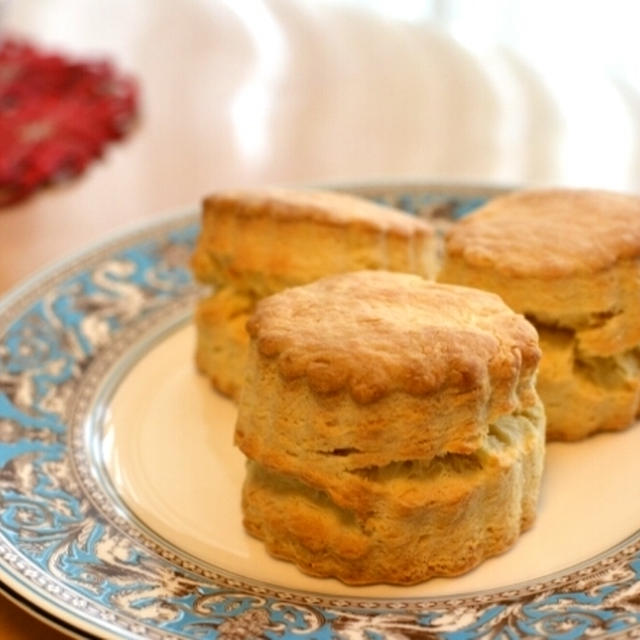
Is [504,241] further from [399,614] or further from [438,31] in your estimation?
[438,31]

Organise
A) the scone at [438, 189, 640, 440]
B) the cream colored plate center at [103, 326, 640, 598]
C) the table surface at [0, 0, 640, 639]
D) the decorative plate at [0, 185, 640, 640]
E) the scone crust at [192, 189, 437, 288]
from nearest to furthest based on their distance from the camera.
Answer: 1. the decorative plate at [0, 185, 640, 640]
2. the cream colored plate center at [103, 326, 640, 598]
3. the scone at [438, 189, 640, 440]
4. the scone crust at [192, 189, 437, 288]
5. the table surface at [0, 0, 640, 639]

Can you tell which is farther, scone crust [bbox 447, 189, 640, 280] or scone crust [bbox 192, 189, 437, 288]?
scone crust [bbox 192, 189, 437, 288]

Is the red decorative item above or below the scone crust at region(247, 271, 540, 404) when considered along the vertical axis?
above

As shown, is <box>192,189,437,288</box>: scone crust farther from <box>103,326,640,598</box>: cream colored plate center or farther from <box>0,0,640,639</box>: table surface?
<box>0,0,640,639</box>: table surface

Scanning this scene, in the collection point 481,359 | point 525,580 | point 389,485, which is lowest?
point 525,580

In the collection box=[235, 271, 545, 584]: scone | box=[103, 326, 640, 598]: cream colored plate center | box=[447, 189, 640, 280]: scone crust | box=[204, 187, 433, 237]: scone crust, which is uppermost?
box=[204, 187, 433, 237]: scone crust

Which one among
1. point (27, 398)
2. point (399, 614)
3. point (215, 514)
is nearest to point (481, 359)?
point (399, 614)

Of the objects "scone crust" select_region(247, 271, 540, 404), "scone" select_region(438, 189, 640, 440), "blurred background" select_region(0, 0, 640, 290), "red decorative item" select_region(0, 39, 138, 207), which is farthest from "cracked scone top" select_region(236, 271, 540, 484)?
"red decorative item" select_region(0, 39, 138, 207)
